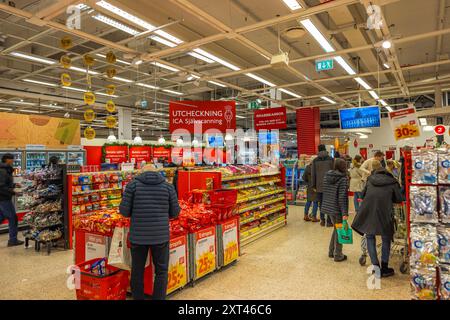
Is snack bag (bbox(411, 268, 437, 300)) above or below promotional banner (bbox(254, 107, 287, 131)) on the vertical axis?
below

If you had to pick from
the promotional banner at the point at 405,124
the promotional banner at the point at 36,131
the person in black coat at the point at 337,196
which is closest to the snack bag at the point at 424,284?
the person in black coat at the point at 337,196

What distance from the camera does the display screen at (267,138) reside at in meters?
13.6

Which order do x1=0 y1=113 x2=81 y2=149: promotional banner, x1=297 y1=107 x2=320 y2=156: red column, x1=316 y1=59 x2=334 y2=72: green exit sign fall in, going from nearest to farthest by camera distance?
x1=316 y1=59 x2=334 y2=72: green exit sign, x1=0 y1=113 x2=81 y2=149: promotional banner, x1=297 y1=107 x2=320 y2=156: red column

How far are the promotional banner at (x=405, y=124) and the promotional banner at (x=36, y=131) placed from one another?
9.85 m

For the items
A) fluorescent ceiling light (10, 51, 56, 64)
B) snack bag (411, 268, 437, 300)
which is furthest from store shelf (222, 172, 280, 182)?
fluorescent ceiling light (10, 51, 56, 64)

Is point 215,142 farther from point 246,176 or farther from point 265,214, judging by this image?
point 246,176

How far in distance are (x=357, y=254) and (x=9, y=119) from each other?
10291mm

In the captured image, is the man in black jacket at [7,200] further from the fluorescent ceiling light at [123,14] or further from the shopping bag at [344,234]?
A: the shopping bag at [344,234]

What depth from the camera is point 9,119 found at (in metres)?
9.82

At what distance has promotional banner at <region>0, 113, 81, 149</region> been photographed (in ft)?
32.1

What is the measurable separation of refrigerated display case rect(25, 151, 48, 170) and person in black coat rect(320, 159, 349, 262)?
26.1ft

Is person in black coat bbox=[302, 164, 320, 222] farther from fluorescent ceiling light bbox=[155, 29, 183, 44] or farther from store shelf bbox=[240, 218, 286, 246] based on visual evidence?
fluorescent ceiling light bbox=[155, 29, 183, 44]

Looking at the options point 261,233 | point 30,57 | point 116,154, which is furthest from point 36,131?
point 261,233
